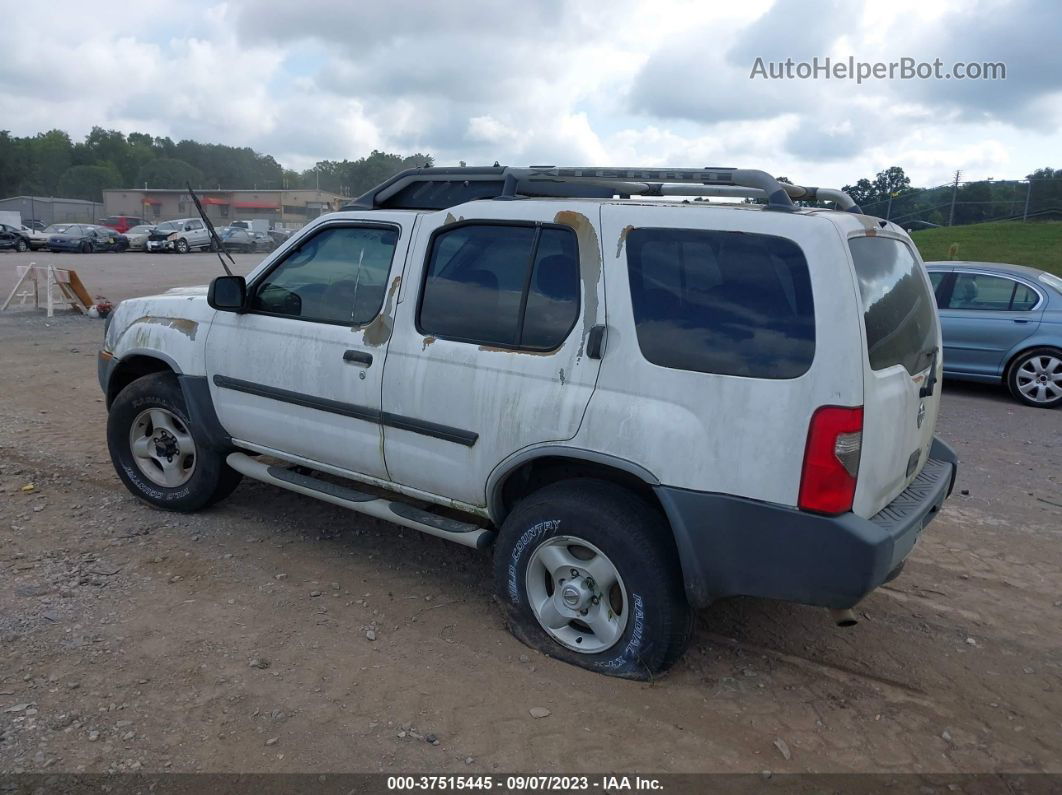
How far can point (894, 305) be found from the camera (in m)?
3.39

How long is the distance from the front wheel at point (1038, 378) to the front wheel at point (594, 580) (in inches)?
301

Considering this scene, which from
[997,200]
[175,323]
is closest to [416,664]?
[175,323]

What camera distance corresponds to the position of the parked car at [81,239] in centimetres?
3488

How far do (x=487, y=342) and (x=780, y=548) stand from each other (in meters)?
1.53

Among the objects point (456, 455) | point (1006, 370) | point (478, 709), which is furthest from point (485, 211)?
point (1006, 370)

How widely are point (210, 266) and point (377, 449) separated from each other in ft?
95.3

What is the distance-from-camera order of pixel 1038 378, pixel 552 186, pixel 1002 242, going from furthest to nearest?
pixel 1002 242 → pixel 1038 378 → pixel 552 186

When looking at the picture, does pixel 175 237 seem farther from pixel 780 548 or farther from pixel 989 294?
pixel 780 548

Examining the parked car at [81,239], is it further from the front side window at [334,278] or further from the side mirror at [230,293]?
the front side window at [334,278]

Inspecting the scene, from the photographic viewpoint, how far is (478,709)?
10.8 ft

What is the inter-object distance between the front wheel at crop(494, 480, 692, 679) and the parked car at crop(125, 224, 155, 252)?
1554 inches

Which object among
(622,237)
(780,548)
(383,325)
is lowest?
(780,548)

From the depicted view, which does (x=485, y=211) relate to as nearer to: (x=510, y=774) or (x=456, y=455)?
(x=456, y=455)

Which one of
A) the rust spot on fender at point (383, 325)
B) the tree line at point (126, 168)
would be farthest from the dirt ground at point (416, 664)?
the tree line at point (126, 168)
